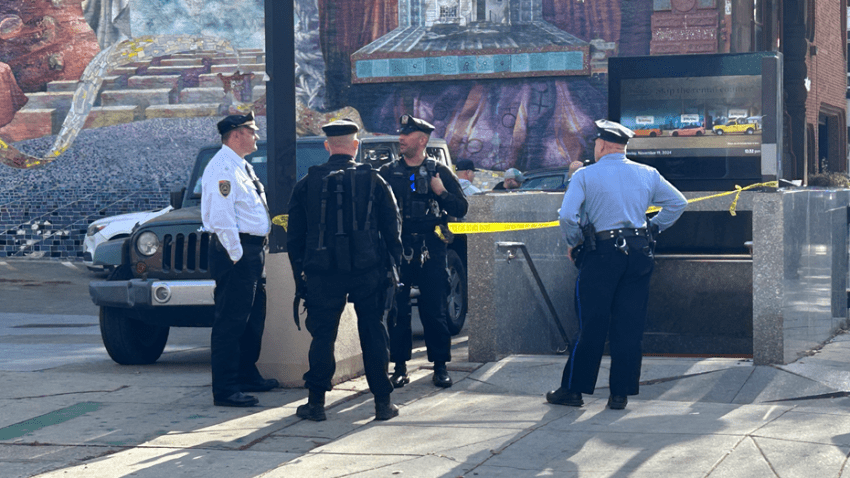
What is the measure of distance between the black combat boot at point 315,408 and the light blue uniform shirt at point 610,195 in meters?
1.79

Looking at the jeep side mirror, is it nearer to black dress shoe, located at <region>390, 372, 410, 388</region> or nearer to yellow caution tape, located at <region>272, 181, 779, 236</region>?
yellow caution tape, located at <region>272, 181, 779, 236</region>

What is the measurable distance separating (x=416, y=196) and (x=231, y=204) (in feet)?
4.18

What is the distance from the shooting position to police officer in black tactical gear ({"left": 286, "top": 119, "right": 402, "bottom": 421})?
20.0 feet

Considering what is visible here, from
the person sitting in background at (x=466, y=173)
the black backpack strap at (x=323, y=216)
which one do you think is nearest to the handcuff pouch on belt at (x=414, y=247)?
the black backpack strap at (x=323, y=216)

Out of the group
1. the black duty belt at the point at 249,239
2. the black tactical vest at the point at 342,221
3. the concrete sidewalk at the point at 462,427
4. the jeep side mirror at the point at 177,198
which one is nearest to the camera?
the concrete sidewalk at the point at 462,427

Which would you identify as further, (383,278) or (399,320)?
(399,320)

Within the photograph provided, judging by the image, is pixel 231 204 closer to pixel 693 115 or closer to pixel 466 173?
pixel 693 115

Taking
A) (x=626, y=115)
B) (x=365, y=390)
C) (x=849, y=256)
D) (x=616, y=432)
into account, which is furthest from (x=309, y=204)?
(x=849, y=256)

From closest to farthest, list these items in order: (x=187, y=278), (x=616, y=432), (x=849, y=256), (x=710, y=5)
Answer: (x=616, y=432) → (x=187, y=278) → (x=849, y=256) → (x=710, y=5)

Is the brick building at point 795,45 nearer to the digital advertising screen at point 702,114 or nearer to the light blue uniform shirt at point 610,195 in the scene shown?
the digital advertising screen at point 702,114

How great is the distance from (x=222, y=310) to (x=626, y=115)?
17.5 ft

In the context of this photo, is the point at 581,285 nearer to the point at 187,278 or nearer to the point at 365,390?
the point at 365,390

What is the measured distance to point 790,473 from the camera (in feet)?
15.8

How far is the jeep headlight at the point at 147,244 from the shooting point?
322 inches
